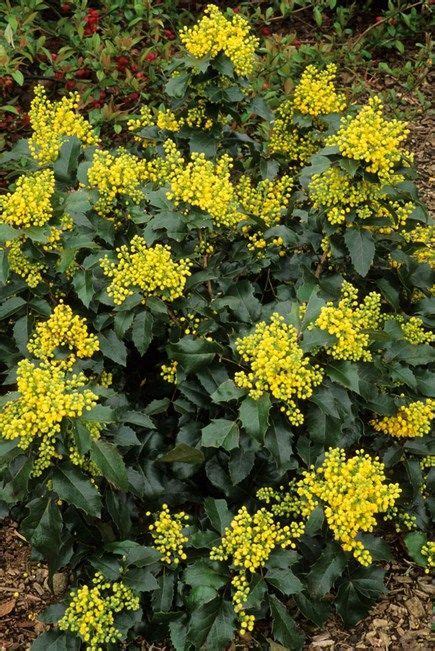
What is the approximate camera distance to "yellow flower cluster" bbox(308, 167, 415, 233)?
3.29 meters

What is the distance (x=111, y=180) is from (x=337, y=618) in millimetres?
2397

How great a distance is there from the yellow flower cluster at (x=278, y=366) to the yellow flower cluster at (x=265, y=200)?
956 mm

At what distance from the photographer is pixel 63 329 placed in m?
3.13

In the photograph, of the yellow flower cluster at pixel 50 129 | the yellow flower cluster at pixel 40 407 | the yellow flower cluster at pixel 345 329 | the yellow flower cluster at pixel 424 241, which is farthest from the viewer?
the yellow flower cluster at pixel 424 241

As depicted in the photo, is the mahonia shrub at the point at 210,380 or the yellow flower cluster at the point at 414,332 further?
the yellow flower cluster at the point at 414,332

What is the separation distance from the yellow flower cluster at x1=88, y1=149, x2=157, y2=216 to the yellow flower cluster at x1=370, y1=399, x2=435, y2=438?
1.67 meters

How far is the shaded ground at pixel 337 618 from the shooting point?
3.35 metres

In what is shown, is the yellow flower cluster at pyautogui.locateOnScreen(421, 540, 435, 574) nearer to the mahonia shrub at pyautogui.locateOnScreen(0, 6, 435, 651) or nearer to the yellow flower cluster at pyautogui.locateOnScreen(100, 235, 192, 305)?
the mahonia shrub at pyautogui.locateOnScreen(0, 6, 435, 651)

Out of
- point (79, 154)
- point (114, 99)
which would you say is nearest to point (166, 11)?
point (114, 99)

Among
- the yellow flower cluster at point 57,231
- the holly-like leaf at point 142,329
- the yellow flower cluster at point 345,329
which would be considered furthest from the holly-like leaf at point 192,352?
the yellow flower cluster at point 57,231

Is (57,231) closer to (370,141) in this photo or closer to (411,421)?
(370,141)

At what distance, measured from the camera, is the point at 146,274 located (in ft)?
10.1

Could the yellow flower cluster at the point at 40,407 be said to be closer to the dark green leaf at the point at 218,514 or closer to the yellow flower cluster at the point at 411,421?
the dark green leaf at the point at 218,514

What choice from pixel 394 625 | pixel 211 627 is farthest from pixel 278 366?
pixel 394 625
